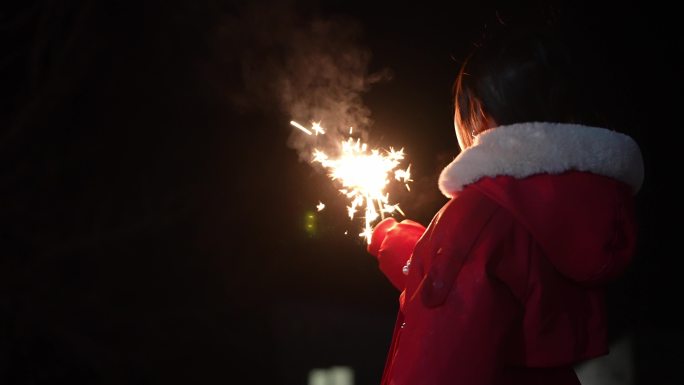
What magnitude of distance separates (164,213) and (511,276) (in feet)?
10.8

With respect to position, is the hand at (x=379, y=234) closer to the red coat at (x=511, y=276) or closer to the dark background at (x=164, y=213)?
the red coat at (x=511, y=276)

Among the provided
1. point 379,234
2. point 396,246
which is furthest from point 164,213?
point 396,246

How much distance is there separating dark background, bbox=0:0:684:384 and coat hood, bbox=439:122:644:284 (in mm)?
1854

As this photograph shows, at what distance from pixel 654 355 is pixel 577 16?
1.17 m

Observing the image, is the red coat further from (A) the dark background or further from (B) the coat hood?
(A) the dark background

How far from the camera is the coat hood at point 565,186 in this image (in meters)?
1.17

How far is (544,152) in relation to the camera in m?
1.20

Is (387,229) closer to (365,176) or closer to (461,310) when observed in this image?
(365,176)

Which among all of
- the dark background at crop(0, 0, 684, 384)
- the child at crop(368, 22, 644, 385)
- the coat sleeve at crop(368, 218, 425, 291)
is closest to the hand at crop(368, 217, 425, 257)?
the coat sleeve at crop(368, 218, 425, 291)

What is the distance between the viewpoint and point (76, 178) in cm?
420

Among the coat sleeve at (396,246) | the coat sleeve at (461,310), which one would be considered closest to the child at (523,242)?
the coat sleeve at (461,310)

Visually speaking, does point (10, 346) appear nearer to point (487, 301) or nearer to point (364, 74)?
point (364, 74)

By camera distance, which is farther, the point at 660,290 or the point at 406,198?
the point at 406,198

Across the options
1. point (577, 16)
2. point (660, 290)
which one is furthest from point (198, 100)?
point (660, 290)
